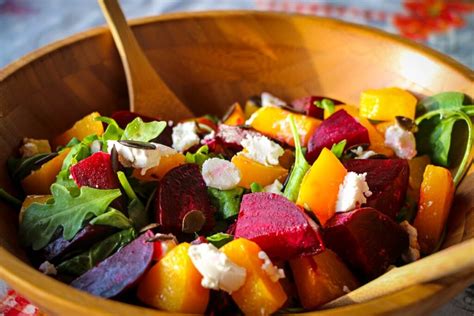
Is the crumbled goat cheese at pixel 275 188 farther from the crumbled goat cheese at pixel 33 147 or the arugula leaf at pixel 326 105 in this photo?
the crumbled goat cheese at pixel 33 147

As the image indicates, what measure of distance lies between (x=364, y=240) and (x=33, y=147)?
893mm

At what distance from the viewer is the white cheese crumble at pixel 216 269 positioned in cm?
111

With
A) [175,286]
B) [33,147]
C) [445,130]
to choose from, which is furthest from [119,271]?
[445,130]

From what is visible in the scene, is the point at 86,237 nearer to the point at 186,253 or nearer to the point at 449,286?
the point at 186,253

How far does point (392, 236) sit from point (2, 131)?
103 cm

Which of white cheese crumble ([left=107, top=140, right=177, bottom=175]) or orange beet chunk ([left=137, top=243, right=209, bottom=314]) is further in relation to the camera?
white cheese crumble ([left=107, top=140, right=177, bottom=175])

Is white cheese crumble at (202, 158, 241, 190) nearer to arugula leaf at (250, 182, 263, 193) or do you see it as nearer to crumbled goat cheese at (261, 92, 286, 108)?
arugula leaf at (250, 182, 263, 193)

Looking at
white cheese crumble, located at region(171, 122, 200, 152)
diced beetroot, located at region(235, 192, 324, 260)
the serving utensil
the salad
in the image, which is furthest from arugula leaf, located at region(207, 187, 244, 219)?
the serving utensil

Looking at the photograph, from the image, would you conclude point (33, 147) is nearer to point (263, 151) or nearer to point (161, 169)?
point (161, 169)

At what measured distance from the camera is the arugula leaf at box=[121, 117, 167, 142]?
1.49 meters

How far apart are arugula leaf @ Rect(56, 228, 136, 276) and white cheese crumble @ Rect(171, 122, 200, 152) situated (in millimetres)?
377

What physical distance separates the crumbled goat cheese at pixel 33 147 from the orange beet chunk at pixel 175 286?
60cm

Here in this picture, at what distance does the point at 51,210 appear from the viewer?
1.34 m

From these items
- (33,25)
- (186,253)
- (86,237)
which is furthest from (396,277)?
(33,25)
